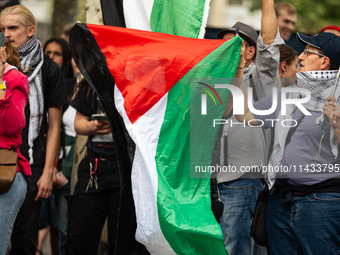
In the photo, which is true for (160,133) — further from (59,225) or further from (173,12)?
(59,225)

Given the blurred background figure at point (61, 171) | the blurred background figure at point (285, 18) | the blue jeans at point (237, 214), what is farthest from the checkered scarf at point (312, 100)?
the blurred background figure at point (285, 18)

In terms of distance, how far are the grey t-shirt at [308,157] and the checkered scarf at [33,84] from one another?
6.83ft

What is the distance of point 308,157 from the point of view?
3.27 meters

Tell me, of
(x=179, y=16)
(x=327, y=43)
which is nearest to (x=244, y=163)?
(x=327, y=43)

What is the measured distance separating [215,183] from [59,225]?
224cm

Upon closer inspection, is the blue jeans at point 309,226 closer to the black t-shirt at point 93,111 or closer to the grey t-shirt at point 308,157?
the grey t-shirt at point 308,157

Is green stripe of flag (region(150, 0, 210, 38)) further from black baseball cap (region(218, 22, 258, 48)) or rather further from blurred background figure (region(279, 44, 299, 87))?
blurred background figure (region(279, 44, 299, 87))

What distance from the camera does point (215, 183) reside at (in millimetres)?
3389

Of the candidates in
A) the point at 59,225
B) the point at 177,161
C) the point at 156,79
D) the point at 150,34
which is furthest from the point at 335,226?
the point at 59,225

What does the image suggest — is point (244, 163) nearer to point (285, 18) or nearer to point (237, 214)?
point (237, 214)

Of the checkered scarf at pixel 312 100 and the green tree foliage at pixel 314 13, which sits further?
the green tree foliage at pixel 314 13

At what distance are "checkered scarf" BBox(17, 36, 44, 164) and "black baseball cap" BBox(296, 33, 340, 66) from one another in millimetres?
2178

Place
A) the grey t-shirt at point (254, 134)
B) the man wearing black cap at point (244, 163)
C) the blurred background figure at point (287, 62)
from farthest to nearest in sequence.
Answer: the blurred background figure at point (287, 62) → the man wearing black cap at point (244, 163) → the grey t-shirt at point (254, 134)

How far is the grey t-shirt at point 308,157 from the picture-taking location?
3.23m
